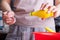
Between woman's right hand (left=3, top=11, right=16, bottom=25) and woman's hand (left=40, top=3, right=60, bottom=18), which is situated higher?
woman's hand (left=40, top=3, right=60, bottom=18)

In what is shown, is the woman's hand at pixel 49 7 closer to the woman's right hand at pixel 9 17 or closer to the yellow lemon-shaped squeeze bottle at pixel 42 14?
the yellow lemon-shaped squeeze bottle at pixel 42 14

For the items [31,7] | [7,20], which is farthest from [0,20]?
[31,7]

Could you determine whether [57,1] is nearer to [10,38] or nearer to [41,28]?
[41,28]

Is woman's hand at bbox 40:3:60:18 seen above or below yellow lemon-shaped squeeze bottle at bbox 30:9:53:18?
above

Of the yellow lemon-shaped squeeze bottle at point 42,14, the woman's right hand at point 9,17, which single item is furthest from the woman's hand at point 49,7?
the woman's right hand at point 9,17

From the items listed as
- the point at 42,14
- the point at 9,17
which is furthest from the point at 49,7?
the point at 9,17

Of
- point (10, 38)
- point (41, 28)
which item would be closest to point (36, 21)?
point (41, 28)

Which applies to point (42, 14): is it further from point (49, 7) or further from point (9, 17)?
point (9, 17)

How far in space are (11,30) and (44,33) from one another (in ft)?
0.51

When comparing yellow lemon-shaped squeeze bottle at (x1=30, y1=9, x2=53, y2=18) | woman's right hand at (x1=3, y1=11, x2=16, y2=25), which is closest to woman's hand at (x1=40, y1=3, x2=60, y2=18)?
yellow lemon-shaped squeeze bottle at (x1=30, y1=9, x2=53, y2=18)

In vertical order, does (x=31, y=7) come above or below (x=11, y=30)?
above

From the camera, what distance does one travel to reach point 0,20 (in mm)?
1189

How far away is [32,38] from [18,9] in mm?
151

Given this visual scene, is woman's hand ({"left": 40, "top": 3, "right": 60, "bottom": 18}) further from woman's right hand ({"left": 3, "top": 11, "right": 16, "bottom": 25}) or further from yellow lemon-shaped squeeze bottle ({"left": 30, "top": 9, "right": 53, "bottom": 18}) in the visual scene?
woman's right hand ({"left": 3, "top": 11, "right": 16, "bottom": 25})
